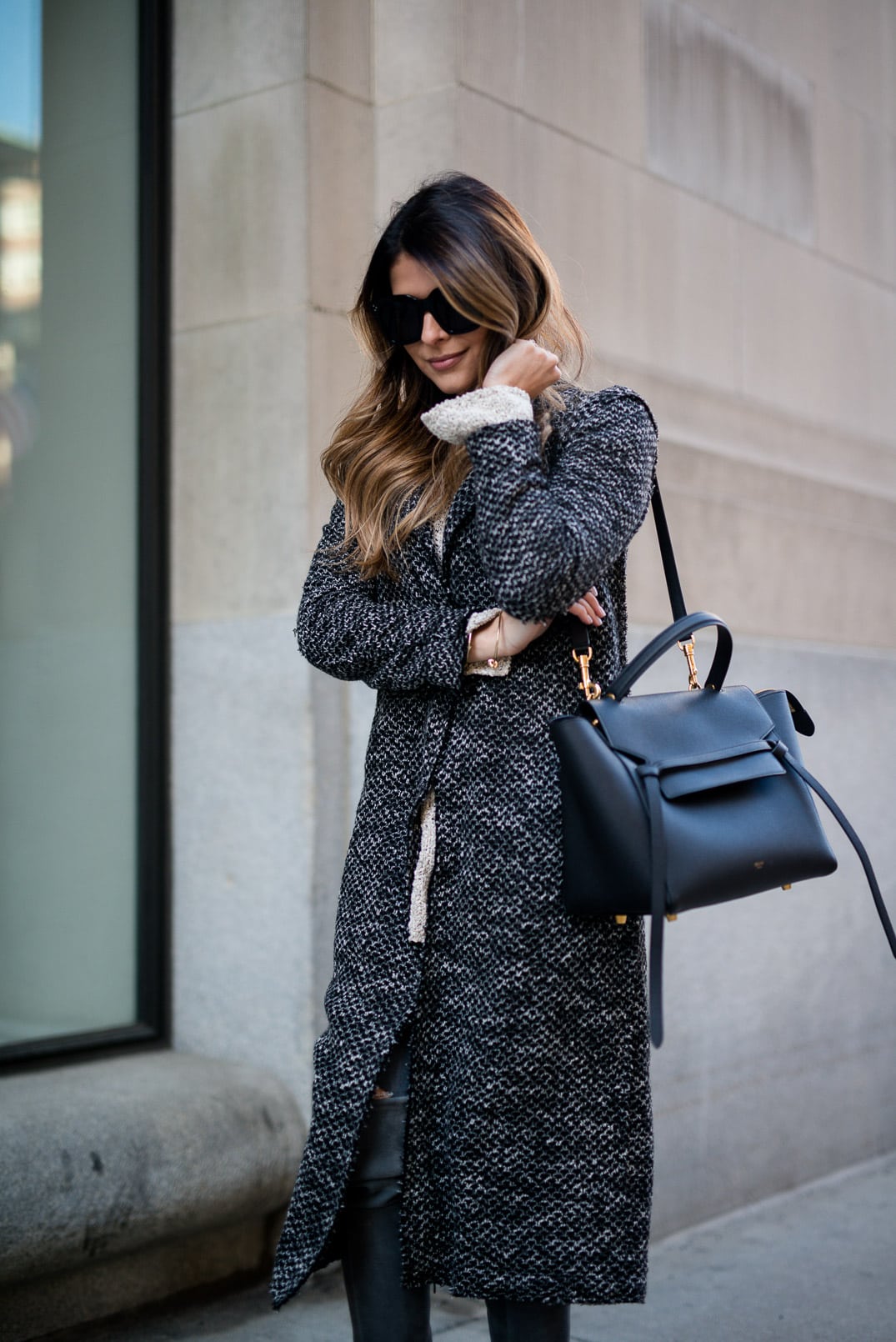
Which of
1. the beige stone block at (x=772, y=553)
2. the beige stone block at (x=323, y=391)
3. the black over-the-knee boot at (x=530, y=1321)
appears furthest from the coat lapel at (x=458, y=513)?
the beige stone block at (x=772, y=553)

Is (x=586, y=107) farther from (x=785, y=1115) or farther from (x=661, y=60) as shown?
(x=785, y=1115)

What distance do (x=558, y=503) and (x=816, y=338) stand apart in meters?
3.10

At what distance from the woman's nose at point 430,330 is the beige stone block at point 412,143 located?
139cm

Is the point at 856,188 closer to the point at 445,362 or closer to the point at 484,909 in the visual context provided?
the point at 445,362

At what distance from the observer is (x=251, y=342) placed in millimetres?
3539

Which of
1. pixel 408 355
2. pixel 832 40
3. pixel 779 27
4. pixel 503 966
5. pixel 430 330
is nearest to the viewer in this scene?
pixel 503 966

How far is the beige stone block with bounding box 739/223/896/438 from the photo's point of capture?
451cm

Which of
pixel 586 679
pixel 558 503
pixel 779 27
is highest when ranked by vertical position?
pixel 779 27

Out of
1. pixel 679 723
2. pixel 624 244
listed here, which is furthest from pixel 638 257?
pixel 679 723

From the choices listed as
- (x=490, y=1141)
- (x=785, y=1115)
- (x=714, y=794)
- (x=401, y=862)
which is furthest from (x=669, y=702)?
(x=785, y=1115)

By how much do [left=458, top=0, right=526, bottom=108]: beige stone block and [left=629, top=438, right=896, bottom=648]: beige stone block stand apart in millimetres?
1016

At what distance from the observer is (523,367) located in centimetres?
209

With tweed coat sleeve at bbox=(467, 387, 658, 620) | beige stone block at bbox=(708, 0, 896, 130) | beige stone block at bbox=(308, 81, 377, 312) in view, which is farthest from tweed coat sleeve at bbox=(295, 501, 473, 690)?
beige stone block at bbox=(708, 0, 896, 130)

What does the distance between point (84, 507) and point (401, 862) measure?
6.14ft
